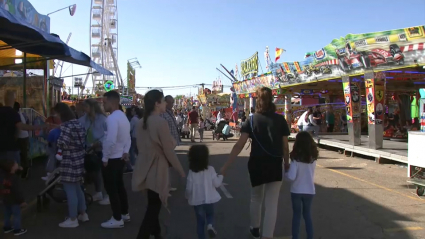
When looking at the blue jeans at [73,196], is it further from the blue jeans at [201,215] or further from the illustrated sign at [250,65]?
the illustrated sign at [250,65]

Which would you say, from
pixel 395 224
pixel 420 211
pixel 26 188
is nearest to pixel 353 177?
pixel 420 211

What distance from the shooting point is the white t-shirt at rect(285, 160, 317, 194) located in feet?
14.1

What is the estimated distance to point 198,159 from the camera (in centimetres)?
431

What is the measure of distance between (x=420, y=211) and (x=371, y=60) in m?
7.19

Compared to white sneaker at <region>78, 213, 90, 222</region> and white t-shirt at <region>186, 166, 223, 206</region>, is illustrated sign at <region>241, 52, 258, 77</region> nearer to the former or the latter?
white sneaker at <region>78, 213, 90, 222</region>

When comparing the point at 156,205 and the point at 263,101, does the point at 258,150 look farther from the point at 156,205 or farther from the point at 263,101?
the point at 156,205

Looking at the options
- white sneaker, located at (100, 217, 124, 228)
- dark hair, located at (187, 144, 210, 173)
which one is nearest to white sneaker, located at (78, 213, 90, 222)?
white sneaker, located at (100, 217, 124, 228)

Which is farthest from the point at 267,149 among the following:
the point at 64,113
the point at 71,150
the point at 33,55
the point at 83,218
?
the point at 33,55

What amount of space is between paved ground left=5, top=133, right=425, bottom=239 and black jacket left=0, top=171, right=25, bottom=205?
561 millimetres

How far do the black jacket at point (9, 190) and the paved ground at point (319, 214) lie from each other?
0.56 meters

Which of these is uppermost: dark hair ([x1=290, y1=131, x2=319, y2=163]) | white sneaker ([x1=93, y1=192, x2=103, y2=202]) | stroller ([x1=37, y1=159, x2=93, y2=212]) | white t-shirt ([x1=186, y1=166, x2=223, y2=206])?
dark hair ([x1=290, y1=131, x2=319, y2=163])

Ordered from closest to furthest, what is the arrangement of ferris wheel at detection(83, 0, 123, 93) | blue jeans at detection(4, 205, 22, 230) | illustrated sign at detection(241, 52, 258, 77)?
1. blue jeans at detection(4, 205, 22, 230)
2. illustrated sign at detection(241, 52, 258, 77)
3. ferris wheel at detection(83, 0, 123, 93)

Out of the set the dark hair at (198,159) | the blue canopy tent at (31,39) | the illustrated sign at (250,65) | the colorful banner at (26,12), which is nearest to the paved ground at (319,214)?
the dark hair at (198,159)

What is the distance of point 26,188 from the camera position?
762cm
